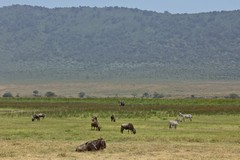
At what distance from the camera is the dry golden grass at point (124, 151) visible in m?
22.4

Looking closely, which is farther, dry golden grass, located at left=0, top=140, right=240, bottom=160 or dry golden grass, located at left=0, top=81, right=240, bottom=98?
dry golden grass, located at left=0, top=81, right=240, bottom=98

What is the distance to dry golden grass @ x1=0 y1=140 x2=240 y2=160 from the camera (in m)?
22.4

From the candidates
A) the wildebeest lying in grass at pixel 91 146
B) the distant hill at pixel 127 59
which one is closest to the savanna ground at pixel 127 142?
the wildebeest lying in grass at pixel 91 146

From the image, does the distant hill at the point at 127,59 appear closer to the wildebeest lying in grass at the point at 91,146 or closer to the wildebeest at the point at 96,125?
the wildebeest at the point at 96,125

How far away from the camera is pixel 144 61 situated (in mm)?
168500

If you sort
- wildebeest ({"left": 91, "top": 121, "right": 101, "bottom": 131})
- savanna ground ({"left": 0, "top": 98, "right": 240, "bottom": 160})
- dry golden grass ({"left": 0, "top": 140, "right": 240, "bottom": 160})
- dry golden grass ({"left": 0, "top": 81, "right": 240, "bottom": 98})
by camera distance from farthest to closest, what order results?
dry golden grass ({"left": 0, "top": 81, "right": 240, "bottom": 98}), wildebeest ({"left": 91, "top": 121, "right": 101, "bottom": 131}), savanna ground ({"left": 0, "top": 98, "right": 240, "bottom": 160}), dry golden grass ({"left": 0, "top": 140, "right": 240, "bottom": 160})

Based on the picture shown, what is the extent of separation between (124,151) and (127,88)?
108 m

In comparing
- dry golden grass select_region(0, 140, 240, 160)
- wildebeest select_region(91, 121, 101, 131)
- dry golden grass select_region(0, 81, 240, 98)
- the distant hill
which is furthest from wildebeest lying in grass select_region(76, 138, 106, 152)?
the distant hill

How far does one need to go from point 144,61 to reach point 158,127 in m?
133

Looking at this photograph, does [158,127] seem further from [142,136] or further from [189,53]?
[189,53]

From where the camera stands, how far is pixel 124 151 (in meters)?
24.0

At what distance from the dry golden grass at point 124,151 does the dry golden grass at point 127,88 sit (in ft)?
313

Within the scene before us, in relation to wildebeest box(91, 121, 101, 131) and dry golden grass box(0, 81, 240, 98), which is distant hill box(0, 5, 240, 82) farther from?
wildebeest box(91, 121, 101, 131)

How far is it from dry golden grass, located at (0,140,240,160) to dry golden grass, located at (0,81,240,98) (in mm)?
95511
